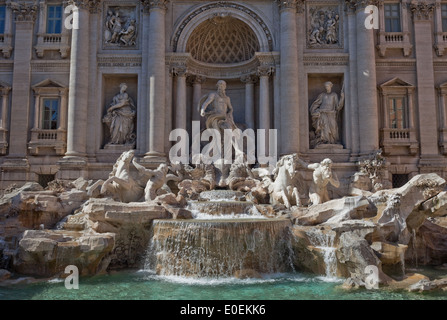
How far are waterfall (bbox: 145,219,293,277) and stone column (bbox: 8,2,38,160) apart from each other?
434 inches

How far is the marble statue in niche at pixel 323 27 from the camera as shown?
19375 mm

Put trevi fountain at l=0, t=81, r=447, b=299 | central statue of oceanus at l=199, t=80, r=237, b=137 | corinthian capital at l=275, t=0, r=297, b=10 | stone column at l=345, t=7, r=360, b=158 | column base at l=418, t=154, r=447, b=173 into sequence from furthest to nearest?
corinthian capital at l=275, t=0, r=297, b=10
stone column at l=345, t=7, r=360, b=158
central statue of oceanus at l=199, t=80, r=237, b=137
column base at l=418, t=154, r=447, b=173
trevi fountain at l=0, t=81, r=447, b=299

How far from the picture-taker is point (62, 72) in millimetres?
19391

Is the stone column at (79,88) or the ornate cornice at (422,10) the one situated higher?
the ornate cornice at (422,10)

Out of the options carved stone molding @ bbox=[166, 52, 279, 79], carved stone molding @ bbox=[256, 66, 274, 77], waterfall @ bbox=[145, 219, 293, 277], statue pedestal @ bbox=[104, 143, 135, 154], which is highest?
carved stone molding @ bbox=[166, 52, 279, 79]

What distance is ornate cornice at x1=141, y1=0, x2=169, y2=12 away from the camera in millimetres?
18688

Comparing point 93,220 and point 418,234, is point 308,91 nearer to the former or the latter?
point 418,234

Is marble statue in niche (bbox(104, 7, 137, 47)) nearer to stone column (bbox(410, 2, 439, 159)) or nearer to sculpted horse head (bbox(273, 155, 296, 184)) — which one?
sculpted horse head (bbox(273, 155, 296, 184))

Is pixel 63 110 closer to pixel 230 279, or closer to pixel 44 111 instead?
pixel 44 111

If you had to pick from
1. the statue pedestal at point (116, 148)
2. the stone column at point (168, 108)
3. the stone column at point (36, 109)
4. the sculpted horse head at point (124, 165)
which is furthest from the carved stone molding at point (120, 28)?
the sculpted horse head at point (124, 165)

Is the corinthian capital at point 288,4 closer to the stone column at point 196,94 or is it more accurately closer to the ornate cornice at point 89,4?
the stone column at point 196,94

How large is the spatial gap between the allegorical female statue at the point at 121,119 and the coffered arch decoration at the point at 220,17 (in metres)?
3.59

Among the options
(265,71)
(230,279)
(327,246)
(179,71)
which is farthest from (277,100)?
(230,279)

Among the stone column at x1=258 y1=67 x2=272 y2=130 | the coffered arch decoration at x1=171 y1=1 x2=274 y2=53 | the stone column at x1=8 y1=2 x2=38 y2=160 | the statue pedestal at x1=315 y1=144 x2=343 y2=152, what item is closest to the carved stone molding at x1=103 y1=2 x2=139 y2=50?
the coffered arch decoration at x1=171 y1=1 x2=274 y2=53
